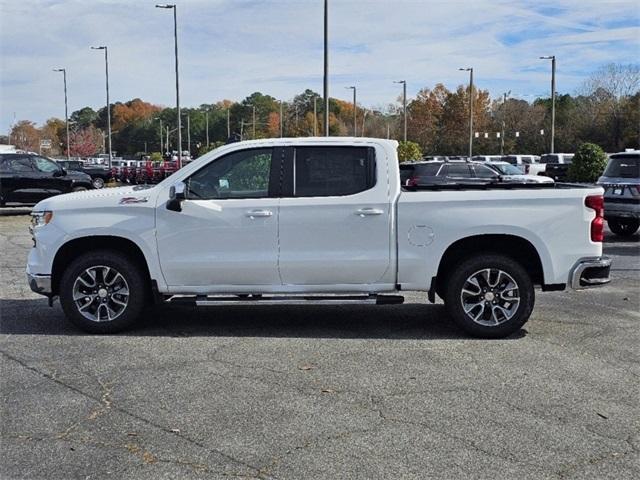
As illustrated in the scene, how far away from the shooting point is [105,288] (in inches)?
281

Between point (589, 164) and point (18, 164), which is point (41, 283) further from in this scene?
point (589, 164)

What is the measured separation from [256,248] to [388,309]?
2113 millimetres

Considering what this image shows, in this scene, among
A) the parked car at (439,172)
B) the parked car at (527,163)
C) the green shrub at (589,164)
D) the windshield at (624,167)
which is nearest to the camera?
the windshield at (624,167)

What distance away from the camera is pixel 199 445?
4430mm

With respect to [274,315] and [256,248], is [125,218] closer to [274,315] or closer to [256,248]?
[256,248]

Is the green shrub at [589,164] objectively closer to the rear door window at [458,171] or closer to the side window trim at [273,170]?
the rear door window at [458,171]

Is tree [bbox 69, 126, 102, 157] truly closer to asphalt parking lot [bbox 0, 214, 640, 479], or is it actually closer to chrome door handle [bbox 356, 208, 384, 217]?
asphalt parking lot [bbox 0, 214, 640, 479]

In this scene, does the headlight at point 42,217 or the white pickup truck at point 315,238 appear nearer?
the white pickup truck at point 315,238

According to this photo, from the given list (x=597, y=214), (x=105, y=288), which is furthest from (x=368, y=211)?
(x=105, y=288)

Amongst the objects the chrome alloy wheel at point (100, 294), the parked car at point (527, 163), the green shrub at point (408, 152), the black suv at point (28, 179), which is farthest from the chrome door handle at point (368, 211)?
the green shrub at point (408, 152)

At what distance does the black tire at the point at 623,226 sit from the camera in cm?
1551

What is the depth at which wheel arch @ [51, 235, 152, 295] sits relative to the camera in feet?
23.5

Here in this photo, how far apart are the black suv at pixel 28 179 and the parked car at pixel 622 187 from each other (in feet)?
48.2

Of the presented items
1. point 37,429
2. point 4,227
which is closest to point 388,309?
point 37,429
